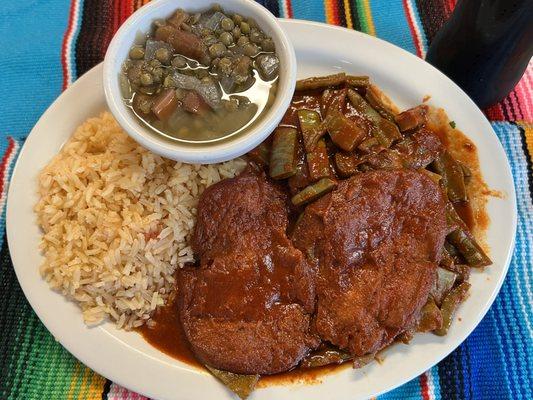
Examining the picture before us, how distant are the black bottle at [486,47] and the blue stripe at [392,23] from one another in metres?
0.25

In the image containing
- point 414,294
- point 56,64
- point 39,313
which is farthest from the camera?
point 56,64

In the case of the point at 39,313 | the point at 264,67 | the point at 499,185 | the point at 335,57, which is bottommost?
the point at 39,313

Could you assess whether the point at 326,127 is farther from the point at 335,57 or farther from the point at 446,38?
the point at 446,38

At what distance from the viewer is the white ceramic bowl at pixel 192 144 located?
2.66 metres

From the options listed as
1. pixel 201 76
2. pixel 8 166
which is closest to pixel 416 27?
pixel 201 76

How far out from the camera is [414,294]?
2.83m

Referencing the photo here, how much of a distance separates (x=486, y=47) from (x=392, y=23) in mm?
893

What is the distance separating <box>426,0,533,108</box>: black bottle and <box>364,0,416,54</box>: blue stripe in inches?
9.8

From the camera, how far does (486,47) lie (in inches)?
134

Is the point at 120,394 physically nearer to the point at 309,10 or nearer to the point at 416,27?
the point at 309,10

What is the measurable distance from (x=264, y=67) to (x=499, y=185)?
64.8 inches

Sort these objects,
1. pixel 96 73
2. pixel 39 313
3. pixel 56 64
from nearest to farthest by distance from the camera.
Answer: pixel 39 313 < pixel 96 73 < pixel 56 64

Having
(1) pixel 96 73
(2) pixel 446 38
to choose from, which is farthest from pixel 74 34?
(2) pixel 446 38

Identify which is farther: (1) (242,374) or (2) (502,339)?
(2) (502,339)
